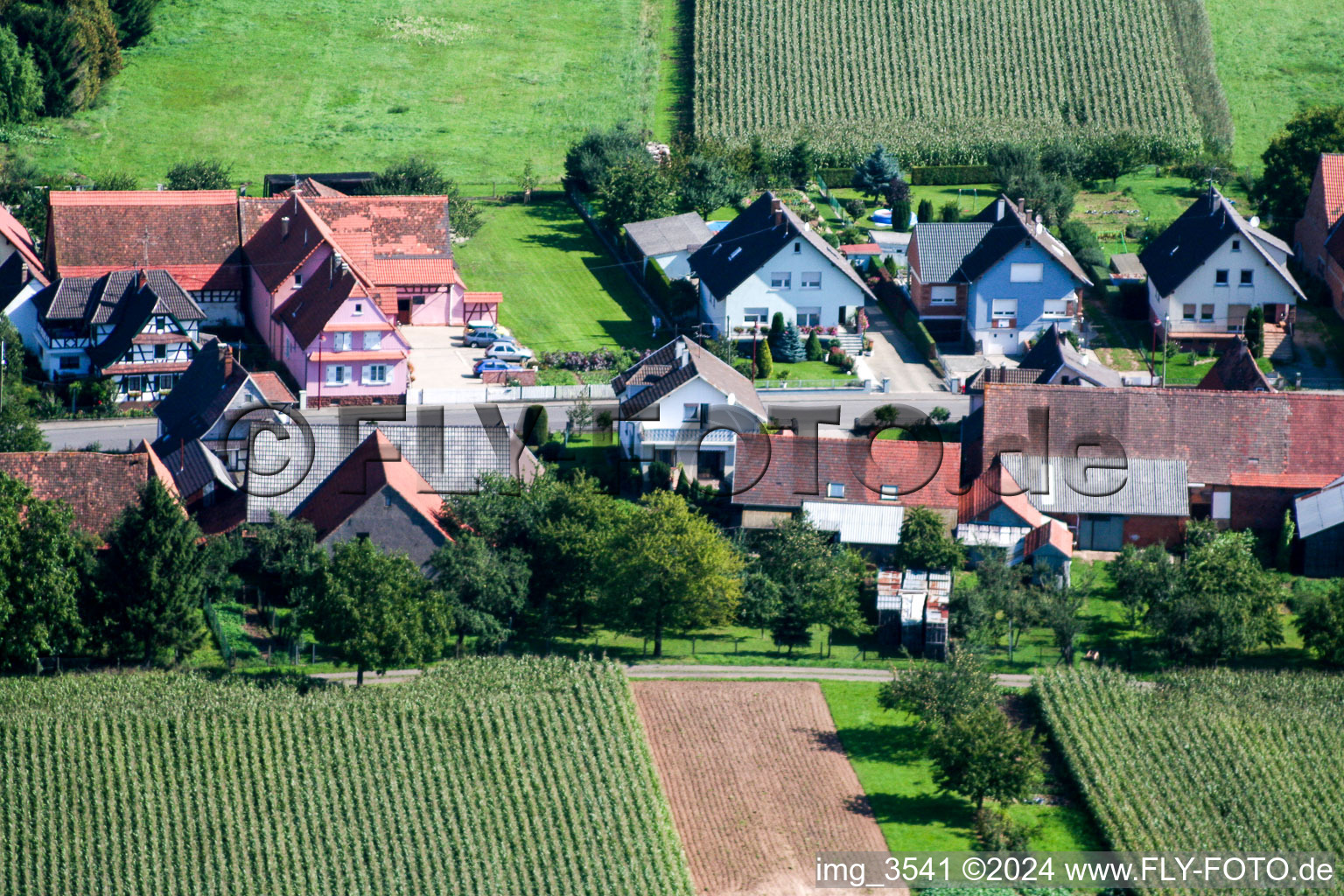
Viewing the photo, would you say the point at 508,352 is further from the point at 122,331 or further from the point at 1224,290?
the point at 1224,290

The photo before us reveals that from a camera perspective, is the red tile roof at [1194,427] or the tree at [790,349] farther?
the tree at [790,349]

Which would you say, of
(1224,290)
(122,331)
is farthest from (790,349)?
(122,331)

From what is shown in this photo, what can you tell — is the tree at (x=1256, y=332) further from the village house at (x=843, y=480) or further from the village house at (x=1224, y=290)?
the village house at (x=843, y=480)

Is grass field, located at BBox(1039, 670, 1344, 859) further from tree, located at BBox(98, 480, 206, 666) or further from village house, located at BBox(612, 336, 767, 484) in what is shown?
tree, located at BBox(98, 480, 206, 666)

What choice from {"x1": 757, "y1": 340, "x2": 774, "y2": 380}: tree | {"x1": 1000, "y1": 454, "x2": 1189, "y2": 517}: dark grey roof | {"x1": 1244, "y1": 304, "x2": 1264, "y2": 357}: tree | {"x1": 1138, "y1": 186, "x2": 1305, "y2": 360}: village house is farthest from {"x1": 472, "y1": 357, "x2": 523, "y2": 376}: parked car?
{"x1": 1244, "y1": 304, "x2": 1264, "y2": 357}: tree

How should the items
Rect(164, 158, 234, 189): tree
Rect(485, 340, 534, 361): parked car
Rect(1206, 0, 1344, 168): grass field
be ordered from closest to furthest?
Rect(485, 340, 534, 361): parked car, Rect(164, 158, 234, 189): tree, Rect(1206, 0, 1344, 168): grass field

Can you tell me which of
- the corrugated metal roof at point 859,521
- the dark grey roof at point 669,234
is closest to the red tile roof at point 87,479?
the corrugated metal roof at point 859,521
